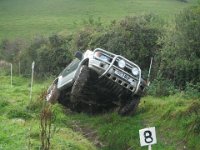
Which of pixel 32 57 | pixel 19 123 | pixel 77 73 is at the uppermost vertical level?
pixel 77 73

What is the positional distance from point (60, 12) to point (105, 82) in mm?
43105

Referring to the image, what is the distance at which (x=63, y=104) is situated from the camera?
16.7 meters

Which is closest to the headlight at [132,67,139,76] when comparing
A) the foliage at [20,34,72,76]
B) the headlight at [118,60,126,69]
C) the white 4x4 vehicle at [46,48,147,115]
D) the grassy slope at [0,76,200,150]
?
the white 4x4 vehicle at [46,48,147,115]

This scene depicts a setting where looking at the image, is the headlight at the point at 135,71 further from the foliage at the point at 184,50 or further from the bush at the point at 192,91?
the foliage at the point at 184,50

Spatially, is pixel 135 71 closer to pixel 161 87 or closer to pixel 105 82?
pixel 105 82

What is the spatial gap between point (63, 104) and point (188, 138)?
17.7 ft

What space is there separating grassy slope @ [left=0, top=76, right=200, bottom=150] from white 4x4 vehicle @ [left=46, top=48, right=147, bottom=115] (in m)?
0.47

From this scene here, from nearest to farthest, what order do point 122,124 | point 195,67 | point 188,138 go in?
point 188,138 → point 122,124 → point 195,67

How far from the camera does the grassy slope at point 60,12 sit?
4925cm

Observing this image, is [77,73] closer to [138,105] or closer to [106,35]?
[138,105]

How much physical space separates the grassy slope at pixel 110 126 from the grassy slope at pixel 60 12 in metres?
31.1

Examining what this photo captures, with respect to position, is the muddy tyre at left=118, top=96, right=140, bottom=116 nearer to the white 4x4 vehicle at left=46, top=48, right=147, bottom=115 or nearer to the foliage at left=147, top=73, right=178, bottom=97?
the white 4x4 vehicle at left=46, top=48, right=147, bottom=115

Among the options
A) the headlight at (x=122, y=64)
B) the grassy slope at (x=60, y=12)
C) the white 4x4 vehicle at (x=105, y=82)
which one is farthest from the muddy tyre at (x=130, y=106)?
the grassy slope at (x=60, y=12)

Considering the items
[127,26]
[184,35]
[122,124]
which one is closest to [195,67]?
[184,35]
